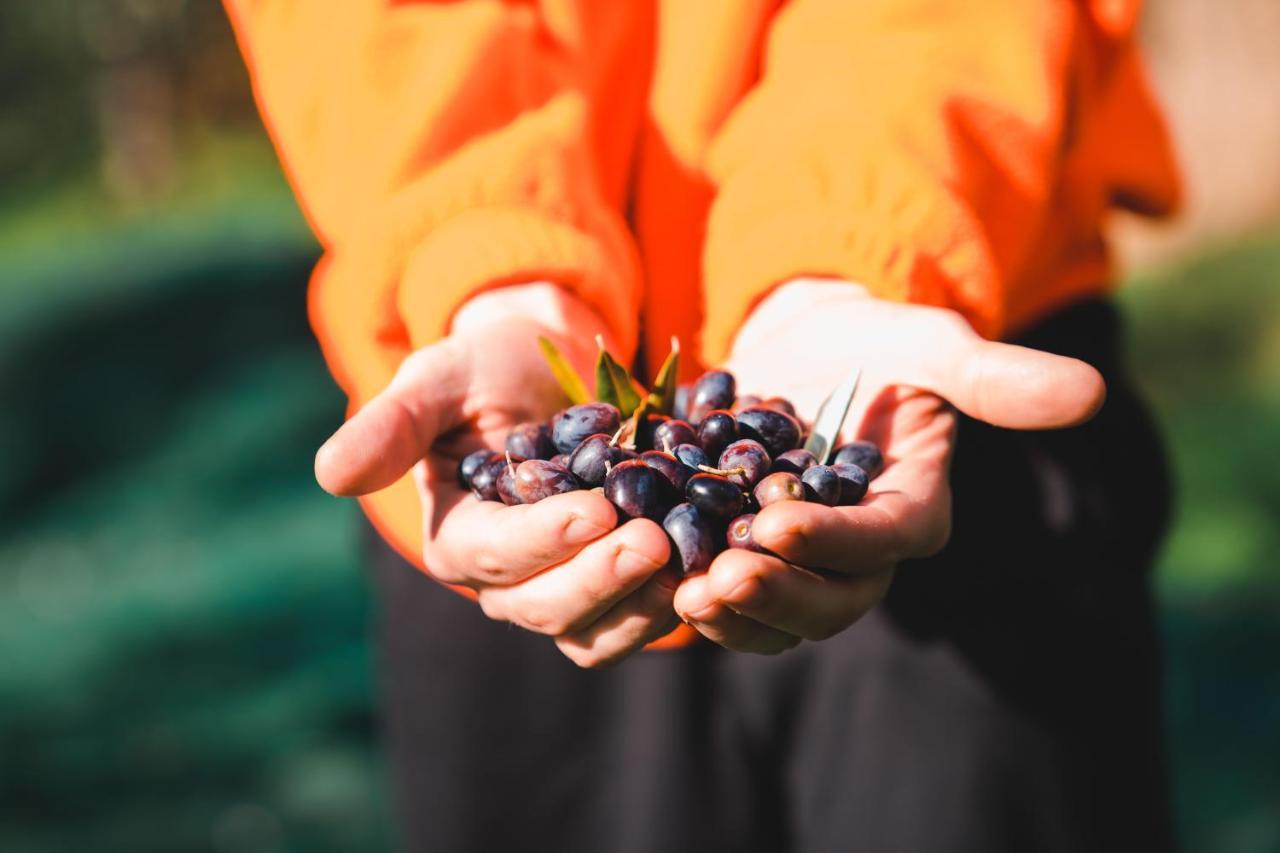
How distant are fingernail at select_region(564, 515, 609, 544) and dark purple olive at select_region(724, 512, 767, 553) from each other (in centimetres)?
13

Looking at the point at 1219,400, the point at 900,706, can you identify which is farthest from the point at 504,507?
the point at 1219,400

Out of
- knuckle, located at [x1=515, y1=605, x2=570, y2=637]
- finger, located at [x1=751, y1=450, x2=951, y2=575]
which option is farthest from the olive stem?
knuckle, located at [x1=515, y1=605, x2=570, y2=637]

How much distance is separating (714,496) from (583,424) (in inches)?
7.5

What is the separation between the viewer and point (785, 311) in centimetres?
141

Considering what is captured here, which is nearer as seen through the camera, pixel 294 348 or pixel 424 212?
pixel 424 212

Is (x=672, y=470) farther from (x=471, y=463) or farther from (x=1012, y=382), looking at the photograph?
(x=1012, y=382)

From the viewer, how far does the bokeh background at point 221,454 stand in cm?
291

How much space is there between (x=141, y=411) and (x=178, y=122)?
10.9 feet

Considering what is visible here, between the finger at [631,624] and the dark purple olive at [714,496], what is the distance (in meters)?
0.08

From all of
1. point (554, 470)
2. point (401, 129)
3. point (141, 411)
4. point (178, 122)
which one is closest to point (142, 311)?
point (141, 411)

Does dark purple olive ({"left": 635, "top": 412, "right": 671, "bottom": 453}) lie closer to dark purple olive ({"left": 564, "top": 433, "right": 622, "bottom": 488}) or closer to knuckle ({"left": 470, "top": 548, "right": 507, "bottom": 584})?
dark purple olive ({"left": 564, "top": 433, "right": 622, "bottom": 488})

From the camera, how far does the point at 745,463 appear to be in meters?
1.14

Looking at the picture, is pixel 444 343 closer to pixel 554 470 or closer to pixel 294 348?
pixel 554 470

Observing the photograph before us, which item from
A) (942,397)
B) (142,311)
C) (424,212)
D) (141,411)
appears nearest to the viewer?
(942,397)
